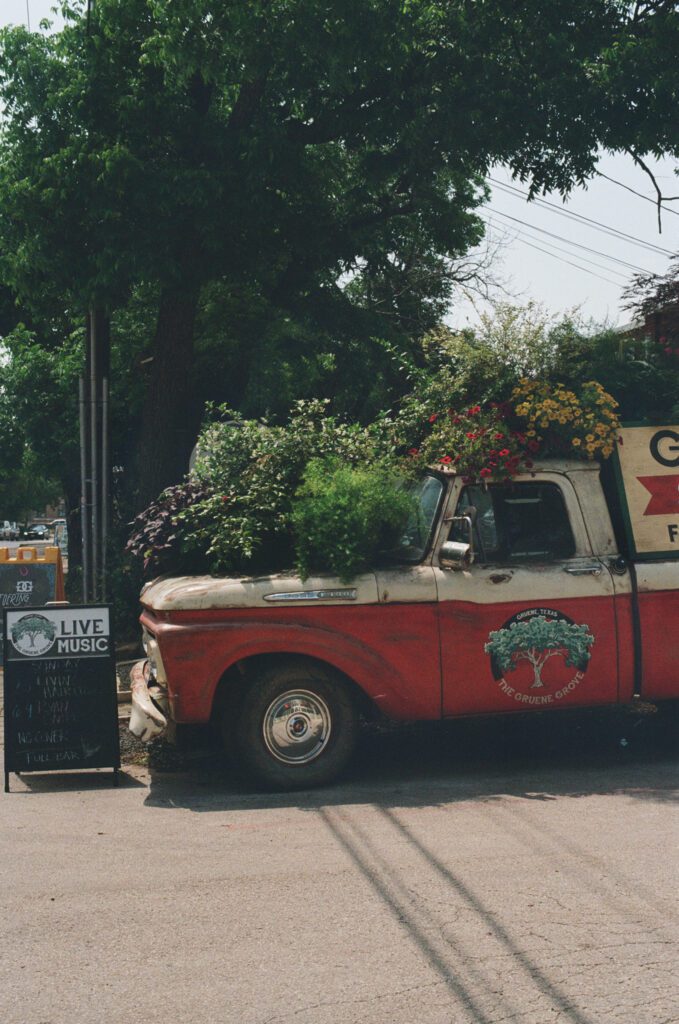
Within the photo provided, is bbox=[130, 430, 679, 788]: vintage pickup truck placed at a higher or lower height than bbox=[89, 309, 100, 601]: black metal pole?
lower

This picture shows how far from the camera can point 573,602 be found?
701 centimetres

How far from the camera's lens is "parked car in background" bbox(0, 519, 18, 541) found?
89.4 meters

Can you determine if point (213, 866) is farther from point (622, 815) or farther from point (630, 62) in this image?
point (630, 62)

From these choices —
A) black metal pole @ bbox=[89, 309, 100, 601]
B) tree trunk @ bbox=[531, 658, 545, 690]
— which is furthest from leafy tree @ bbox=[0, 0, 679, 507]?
tree trunk @ bbox=[531, 658, 545, 690]

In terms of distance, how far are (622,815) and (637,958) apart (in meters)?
2.00

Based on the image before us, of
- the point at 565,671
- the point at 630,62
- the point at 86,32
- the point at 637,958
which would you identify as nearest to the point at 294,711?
the point at 565,671

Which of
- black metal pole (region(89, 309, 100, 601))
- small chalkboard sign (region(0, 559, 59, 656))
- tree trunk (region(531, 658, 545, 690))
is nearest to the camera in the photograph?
tree trunk (region(531, 658, 545, 690))

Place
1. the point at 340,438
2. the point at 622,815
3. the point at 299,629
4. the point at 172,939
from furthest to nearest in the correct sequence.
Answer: the point at 340,438
the point at 299,629
the point at 622,815
the point at 172,939

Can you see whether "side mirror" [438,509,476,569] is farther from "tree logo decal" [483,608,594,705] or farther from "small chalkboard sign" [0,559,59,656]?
"small chalkboard sign" [0,559,59,656]

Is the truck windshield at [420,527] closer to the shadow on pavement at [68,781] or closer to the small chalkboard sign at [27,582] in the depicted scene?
the shadow on pavement at [68,781]

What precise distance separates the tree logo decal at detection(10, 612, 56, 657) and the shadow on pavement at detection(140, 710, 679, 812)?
1.20m

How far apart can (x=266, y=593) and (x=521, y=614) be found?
168 centimetres

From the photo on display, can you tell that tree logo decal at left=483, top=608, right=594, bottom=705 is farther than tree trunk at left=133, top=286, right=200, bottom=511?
No

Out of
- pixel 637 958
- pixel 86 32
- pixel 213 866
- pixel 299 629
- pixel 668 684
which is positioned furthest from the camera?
pixel 86 32
